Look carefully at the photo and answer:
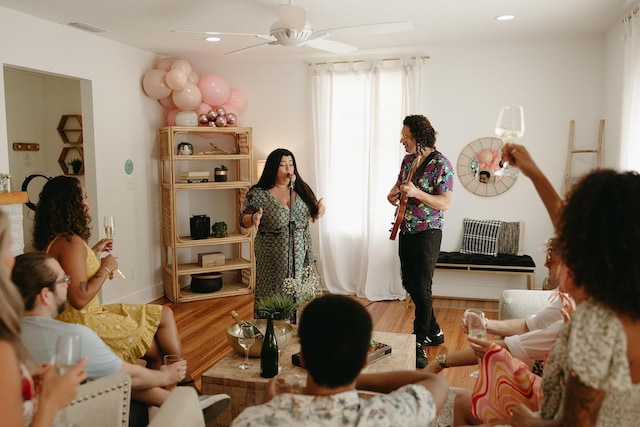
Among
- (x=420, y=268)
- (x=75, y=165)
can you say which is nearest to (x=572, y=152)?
(x=420, y=268)

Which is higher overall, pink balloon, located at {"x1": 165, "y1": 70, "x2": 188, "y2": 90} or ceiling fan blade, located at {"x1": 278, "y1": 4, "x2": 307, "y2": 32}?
ceiling fan blade, located at {"x1": 278, "y1": 4, "x2": 307, "y2": 32}

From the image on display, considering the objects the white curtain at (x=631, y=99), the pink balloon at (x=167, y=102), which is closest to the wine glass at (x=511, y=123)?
the white curtain at (x=631, y=99)

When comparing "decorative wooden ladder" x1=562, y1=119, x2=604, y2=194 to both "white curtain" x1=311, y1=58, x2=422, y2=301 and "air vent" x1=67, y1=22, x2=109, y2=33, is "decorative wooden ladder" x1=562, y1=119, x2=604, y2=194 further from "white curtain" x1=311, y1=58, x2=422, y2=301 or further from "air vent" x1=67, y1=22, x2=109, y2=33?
"air vent" x1=67, y1=22, x2=109, y2=33

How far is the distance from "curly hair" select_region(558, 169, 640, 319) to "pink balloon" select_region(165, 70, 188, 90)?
4.64 metres

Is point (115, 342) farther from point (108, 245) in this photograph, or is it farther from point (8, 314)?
point (8, 314)

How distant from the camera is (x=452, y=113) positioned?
209 inches

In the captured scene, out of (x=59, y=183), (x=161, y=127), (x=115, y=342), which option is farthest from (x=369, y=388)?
(x=161, y=127)

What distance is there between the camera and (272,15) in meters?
4.05

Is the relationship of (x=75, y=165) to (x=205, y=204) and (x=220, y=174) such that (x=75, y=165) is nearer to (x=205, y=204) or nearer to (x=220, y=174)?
(x=205, y=204)

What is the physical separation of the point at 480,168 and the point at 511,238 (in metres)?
0.73

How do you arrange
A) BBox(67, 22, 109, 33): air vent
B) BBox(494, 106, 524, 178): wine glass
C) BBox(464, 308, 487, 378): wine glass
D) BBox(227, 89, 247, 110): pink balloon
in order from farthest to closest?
1. BBox(227, 89, 247, 110): pink balloon
2. BBox(67, 22, 109, 33): air vent
3. BBox(464, 308, 487, 378): wine glass
4. BBox(494, 106, 524, 178): wine glass

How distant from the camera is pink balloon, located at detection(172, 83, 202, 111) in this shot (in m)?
5.36

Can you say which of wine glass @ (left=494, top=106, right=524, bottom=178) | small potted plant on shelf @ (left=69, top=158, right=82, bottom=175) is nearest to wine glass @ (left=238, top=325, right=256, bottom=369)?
wine glass @ (left=494, top=106, right=524, bottom=178)

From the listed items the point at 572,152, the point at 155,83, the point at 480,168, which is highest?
the point at 155,83
